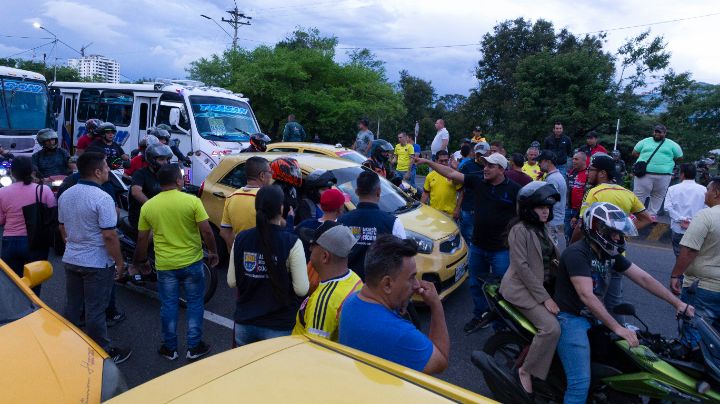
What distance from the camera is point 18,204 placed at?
464 centimetres

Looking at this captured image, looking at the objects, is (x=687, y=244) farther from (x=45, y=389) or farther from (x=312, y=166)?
(x=45, y=389)

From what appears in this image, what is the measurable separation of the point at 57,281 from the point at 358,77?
792 inches

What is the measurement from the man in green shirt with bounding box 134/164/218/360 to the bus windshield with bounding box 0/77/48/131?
31.7 ft

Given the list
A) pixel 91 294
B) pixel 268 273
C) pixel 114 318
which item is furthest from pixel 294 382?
pixel 114 318

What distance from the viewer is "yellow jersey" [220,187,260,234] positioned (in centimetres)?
411

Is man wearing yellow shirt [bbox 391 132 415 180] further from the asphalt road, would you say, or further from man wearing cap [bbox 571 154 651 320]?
man wearing cap [bbox 571 154 651 320]

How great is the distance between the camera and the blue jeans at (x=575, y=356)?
3.32 metres

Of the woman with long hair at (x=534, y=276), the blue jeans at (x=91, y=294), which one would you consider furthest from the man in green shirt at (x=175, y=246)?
the woman with long hair at (x=534, y=276)

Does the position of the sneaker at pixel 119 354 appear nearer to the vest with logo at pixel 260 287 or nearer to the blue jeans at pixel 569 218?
the vest with logo at pixel 260 287

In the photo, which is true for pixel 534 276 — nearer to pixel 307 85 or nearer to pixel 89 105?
pixel 89 105

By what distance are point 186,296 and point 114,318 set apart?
1.40m

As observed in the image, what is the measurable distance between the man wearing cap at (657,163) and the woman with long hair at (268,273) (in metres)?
8.16

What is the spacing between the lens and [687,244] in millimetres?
4234

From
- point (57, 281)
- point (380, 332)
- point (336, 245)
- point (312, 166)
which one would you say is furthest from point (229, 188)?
point (380, 332)
